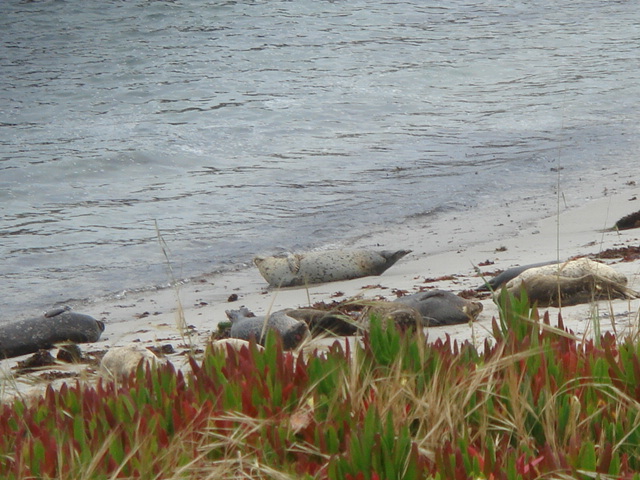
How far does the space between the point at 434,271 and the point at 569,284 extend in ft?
7.80

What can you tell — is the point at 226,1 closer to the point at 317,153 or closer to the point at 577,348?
the point at 317,153

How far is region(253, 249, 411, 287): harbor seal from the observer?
7562 millimetres

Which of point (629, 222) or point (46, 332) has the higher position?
point (46, 332)

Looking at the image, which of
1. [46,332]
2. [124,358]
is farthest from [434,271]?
[124,358]

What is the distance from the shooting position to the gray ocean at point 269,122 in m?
9.96

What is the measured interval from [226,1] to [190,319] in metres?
22.6

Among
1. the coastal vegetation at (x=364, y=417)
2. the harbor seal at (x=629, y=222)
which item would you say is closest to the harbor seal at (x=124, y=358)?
the coastal vegetation at (x=364, y=417)

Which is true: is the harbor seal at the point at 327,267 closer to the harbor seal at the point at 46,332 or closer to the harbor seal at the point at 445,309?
the harbor seal at the point at 46,332

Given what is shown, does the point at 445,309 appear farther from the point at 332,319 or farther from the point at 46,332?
the point at 46,332

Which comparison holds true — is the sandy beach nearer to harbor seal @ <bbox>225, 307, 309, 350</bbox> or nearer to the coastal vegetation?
harbor seal @ <bbox>225, 307, 309, 350</bbox>

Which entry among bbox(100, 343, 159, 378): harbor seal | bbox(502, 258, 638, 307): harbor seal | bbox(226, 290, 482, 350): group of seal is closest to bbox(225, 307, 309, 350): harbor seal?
bbox(226, 290, 482, 350): group of seal

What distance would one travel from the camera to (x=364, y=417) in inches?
95.2

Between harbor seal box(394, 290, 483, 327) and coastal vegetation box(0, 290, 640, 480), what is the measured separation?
6.67 feet

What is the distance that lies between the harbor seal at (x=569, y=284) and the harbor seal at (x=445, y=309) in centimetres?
26
